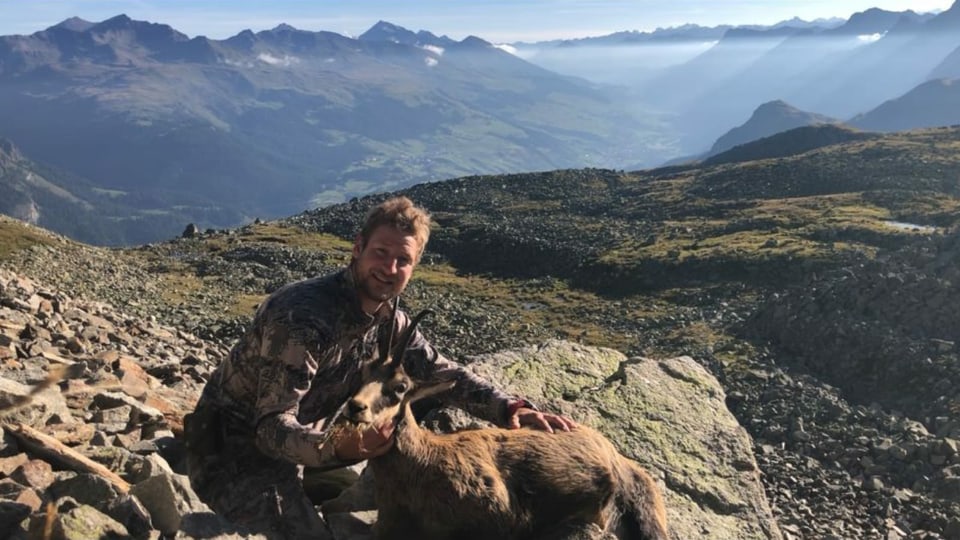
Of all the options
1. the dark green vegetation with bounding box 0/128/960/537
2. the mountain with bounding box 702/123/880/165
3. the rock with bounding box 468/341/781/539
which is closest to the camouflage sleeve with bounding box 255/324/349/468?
the rock with bounding box 468/341/781/539

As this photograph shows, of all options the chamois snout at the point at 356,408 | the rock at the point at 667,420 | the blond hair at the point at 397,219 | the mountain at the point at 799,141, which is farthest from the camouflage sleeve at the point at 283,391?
the mountain at the point at 799,141

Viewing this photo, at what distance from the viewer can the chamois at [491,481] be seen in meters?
6.85

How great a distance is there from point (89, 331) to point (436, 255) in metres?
57.0

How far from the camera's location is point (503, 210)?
101 meters

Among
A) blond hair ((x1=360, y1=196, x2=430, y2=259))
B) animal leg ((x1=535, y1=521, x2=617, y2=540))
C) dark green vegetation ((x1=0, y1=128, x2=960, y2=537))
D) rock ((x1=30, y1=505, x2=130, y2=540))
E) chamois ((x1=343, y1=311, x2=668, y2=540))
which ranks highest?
blond hair ((x1=360, y1=196, x2=430, y2=259))

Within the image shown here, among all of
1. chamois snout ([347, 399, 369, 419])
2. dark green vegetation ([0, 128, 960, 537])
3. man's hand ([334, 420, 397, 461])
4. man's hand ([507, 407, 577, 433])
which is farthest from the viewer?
dark green vegetation ([0, 128, 960, 537])

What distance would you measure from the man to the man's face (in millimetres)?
10

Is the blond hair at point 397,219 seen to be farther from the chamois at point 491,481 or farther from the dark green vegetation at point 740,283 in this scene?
the dark green vegetation at point 740,283

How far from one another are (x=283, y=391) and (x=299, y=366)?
27 centimetres

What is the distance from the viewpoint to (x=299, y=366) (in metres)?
Answer: 6.74

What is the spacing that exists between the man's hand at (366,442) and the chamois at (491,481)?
112 mm

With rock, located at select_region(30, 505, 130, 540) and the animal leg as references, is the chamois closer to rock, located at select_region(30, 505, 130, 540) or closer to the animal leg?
the animal leg

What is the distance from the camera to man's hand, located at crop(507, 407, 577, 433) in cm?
866

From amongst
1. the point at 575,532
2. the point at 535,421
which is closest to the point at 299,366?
the point at 535,421
